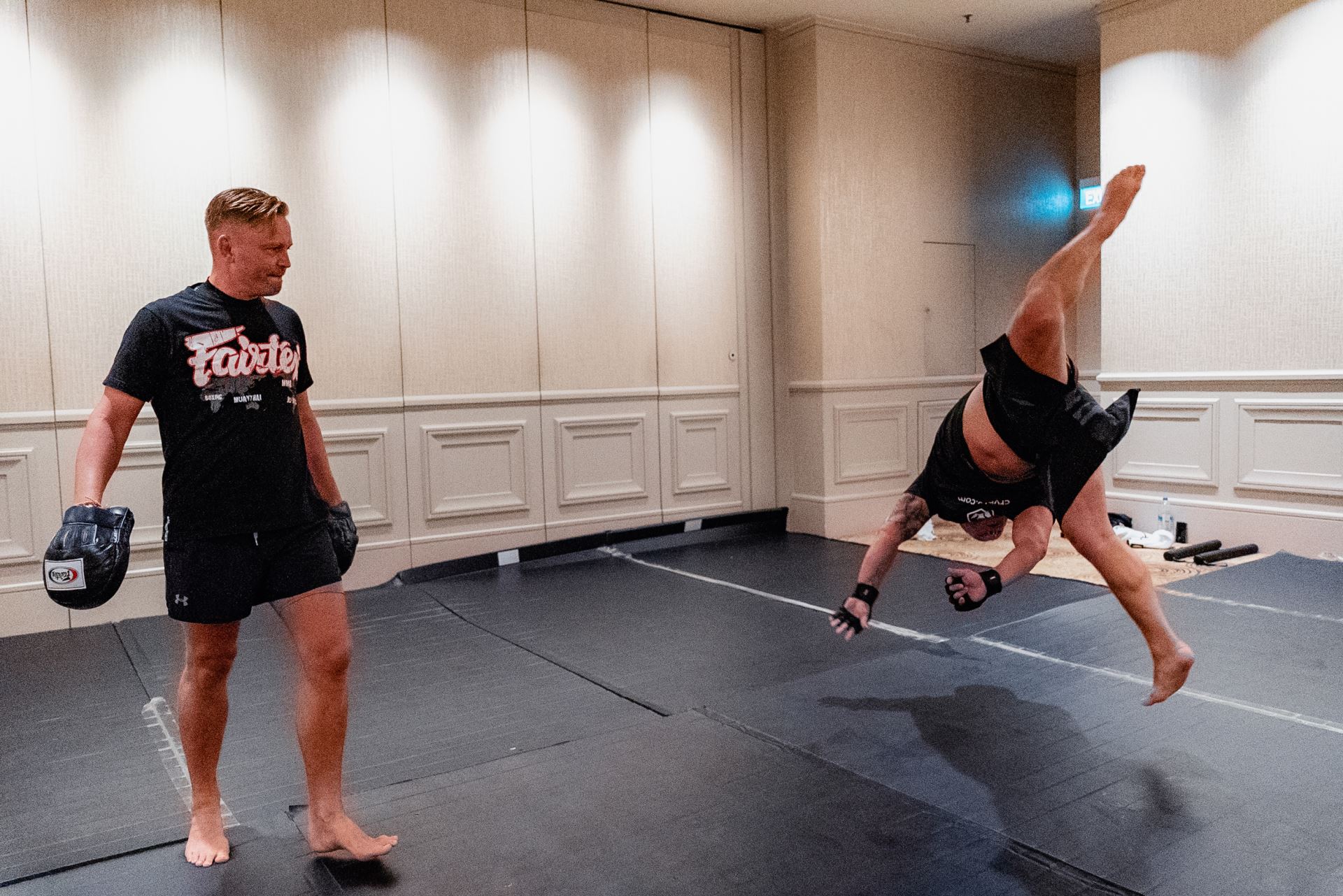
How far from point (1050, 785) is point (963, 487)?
3.20 feet

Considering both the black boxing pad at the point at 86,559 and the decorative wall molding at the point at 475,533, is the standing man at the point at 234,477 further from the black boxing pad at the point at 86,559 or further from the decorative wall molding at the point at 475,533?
the decorative wall molding at the point at 475,533

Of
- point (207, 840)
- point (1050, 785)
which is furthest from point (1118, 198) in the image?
point (207, 840)

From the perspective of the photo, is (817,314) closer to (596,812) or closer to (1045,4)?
(1045,4)

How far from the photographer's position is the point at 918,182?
23.0 ft

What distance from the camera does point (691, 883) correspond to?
2.09 metres

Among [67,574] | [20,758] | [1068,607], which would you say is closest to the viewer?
[67,574]

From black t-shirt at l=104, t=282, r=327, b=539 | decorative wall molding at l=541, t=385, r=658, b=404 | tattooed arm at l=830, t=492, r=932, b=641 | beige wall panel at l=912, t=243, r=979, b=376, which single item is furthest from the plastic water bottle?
black t-shirt at l=104, t=282, r=327, b=539

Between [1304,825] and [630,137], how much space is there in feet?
16.8

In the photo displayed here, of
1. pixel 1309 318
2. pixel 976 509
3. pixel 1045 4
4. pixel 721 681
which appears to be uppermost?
pixel 1045 4

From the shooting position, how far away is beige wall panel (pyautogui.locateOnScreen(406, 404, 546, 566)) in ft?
18.3

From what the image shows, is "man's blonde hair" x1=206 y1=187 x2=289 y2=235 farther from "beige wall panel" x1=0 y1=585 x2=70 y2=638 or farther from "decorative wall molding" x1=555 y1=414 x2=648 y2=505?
"decorative wall molding" x1=555 y1=414 x2=648 y2=505

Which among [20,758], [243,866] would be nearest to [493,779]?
[243,866]

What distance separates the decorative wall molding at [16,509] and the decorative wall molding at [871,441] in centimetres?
458

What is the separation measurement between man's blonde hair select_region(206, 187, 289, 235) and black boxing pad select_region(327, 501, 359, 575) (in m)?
0.67
